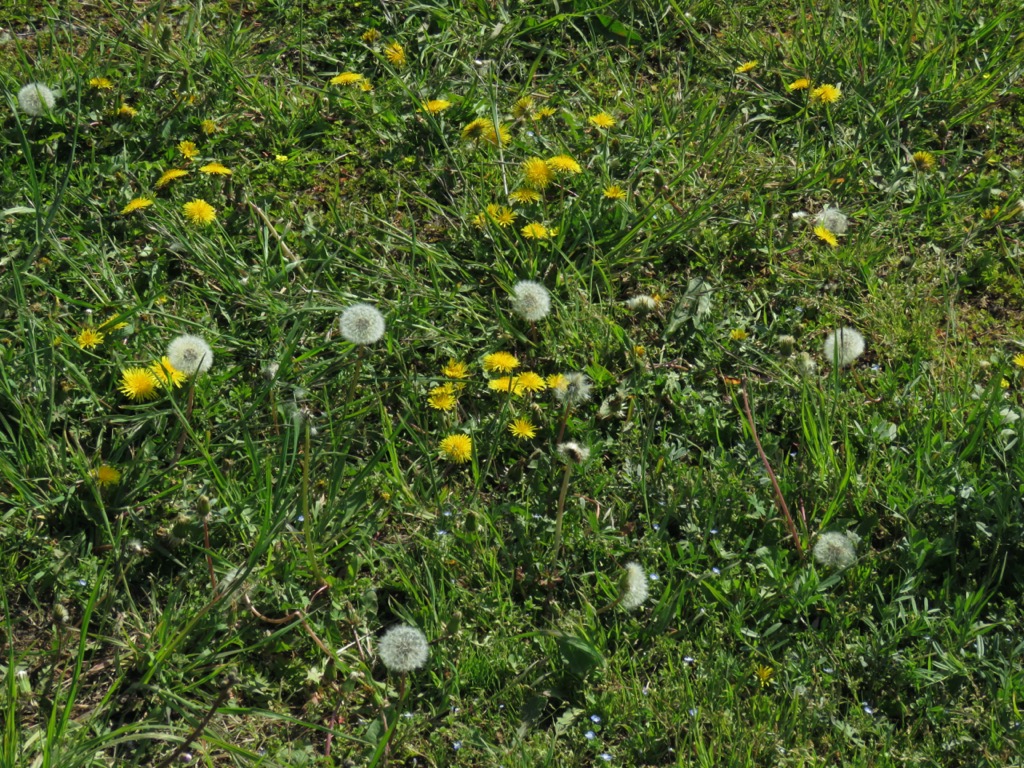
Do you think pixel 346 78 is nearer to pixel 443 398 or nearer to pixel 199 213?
pixel 199 213

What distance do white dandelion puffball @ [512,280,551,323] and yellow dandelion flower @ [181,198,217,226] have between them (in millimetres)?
868

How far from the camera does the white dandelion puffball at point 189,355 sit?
2421 millimetres

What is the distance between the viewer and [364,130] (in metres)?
3.28

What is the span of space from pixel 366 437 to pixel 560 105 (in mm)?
1469

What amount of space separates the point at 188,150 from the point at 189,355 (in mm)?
885

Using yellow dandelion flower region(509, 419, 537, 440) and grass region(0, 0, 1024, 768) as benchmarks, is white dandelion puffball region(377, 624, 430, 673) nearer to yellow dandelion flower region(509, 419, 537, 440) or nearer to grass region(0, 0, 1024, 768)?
grass region(0, 0, 1024, 768)

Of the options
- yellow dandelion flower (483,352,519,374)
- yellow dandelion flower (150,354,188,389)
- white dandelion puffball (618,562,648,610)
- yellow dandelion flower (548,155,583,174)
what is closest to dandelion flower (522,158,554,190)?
yellow dandelion flower (548,155,583,174)

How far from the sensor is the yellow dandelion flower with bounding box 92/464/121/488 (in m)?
2.25

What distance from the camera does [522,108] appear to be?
3.20 metres

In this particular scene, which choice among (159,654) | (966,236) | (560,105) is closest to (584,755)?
(159,654)

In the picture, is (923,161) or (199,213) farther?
(923,161)

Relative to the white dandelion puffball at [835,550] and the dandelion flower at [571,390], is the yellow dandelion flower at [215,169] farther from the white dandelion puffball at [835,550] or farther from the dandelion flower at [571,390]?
the white dandelion puffball at [835,550]

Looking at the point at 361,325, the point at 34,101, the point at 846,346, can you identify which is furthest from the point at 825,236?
the point at 34,101

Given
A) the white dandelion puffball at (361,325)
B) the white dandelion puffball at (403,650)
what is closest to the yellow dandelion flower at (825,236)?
the white dandelion puffball at (361,325)
